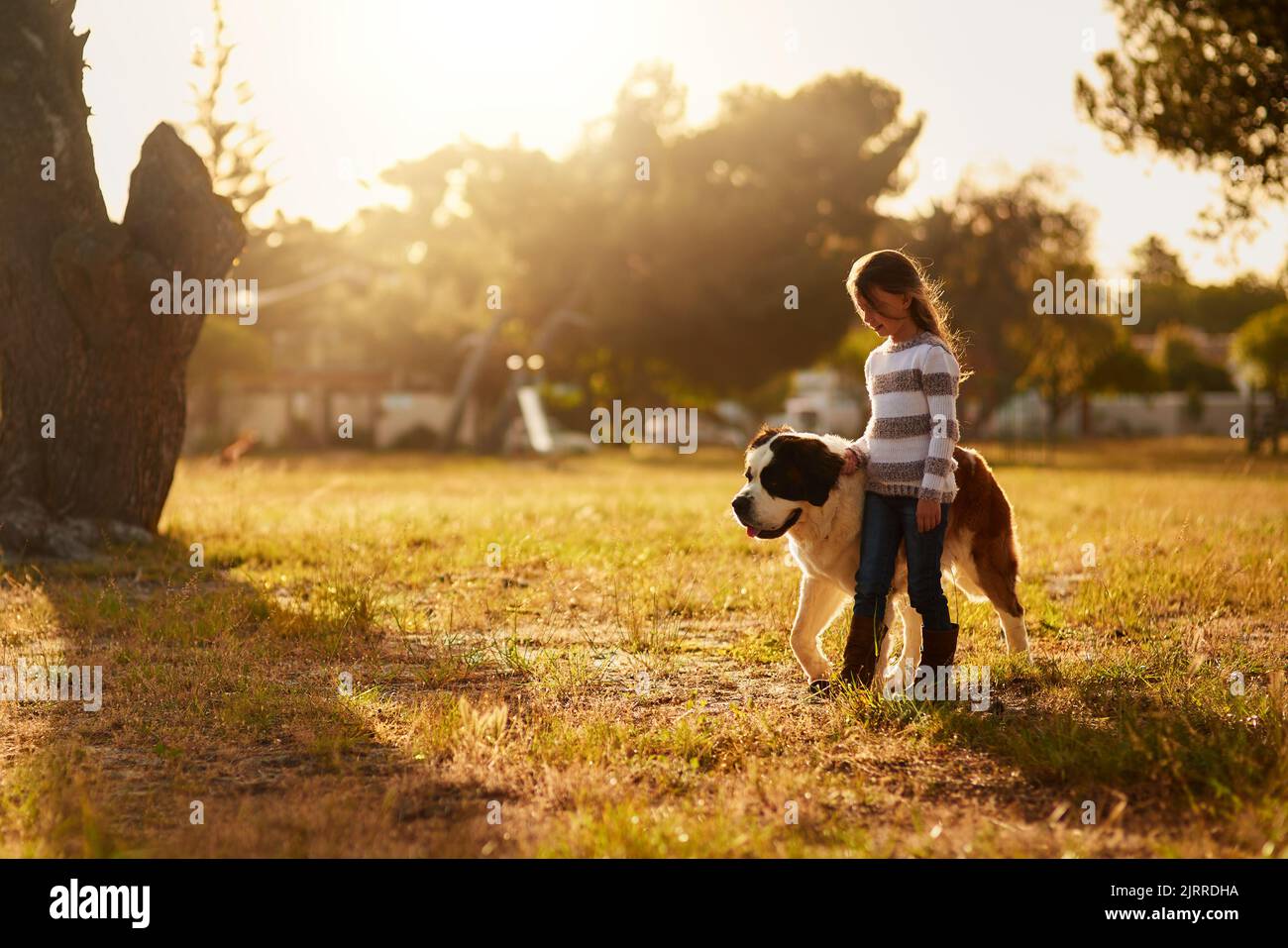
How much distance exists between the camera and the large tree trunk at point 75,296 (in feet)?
29.6

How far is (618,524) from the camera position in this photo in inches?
473

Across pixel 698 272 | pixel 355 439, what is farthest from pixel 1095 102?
pixel 355 439

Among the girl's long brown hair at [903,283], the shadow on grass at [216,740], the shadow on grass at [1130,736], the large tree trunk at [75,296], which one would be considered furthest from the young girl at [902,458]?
the large tree trunk at [75,296]

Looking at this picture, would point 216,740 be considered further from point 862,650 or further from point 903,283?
point 903,283

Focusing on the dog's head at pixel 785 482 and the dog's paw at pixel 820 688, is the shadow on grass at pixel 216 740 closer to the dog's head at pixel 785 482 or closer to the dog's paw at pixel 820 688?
the dog's head at pixel 785 482

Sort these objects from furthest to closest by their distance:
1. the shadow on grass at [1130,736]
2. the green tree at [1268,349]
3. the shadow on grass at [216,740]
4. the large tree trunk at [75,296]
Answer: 1. the green tree at [1268,349]
2. the large tree trunk at [75,296]
3. the shadow on grass at [1130,736]
4. the shadow on grass at [216,740]

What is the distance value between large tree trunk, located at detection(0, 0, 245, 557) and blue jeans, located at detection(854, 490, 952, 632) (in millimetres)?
6947

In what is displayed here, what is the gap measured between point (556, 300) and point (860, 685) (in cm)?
3264

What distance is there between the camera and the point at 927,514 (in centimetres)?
480

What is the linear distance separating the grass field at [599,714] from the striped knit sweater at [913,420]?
3.16 ft
